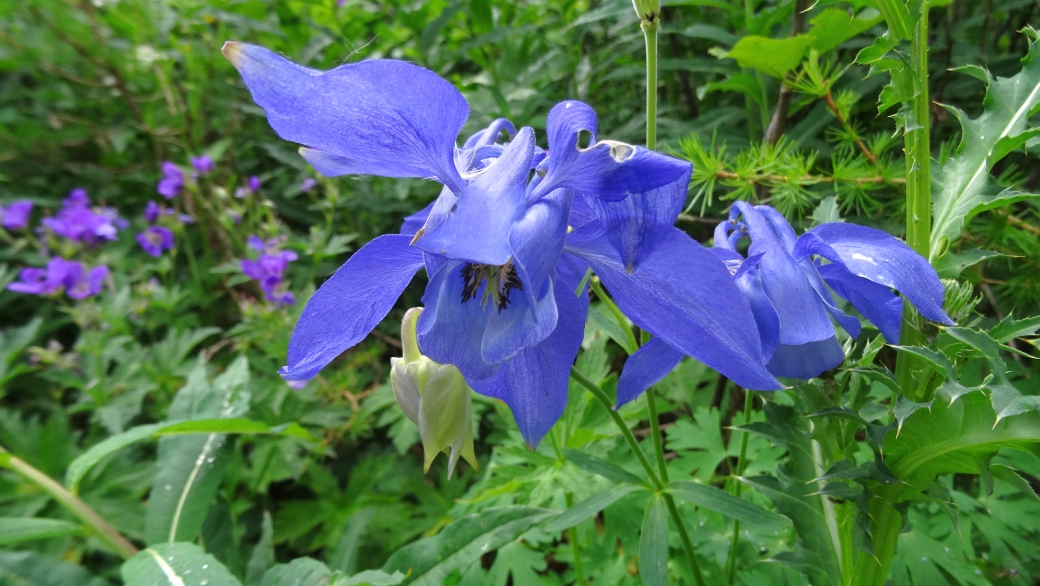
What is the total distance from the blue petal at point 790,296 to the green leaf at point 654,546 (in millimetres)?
374

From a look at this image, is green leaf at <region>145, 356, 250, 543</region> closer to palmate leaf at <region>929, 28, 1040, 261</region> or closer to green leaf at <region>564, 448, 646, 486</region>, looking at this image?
green leaf at <region>564, 448, 646, 486</region>

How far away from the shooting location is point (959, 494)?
1.10 meters

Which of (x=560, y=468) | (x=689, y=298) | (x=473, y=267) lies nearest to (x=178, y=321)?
(x=560, y=468)

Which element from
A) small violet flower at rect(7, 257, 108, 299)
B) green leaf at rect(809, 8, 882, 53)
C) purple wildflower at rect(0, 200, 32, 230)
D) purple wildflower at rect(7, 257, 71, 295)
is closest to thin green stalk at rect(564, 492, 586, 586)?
green leaf at rect(809, 8, 882, 53)

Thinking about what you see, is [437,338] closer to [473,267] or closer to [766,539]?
[473,267]

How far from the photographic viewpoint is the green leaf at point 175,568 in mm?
946

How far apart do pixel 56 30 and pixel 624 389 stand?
373 cm

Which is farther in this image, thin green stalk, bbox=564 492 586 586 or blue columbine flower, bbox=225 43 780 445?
thin green stalk, bbox=564 492 586 586

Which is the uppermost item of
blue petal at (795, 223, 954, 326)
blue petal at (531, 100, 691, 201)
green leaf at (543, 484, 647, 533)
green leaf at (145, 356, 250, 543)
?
blue petal at (531, 100, 691, 201)

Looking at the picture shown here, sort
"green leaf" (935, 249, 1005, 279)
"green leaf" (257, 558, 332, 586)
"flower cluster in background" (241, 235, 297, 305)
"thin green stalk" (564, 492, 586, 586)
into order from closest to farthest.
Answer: "green leaf" (935, 249, 1005, 279), "green leaf" (257, 558, 332, 586), "thin green stalk" (564, 492, 586, 586), "flower cluster in background" (241, 235, 297, 305)

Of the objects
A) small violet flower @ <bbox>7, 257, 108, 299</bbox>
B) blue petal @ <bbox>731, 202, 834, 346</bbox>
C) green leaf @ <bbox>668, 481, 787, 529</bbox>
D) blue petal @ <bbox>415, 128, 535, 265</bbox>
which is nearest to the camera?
blue petal @ <bbox>415, 128, 535, 265</bbox>

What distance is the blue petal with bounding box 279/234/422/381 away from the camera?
2.02 ft

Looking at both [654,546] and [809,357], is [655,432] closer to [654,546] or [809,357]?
[654,546]

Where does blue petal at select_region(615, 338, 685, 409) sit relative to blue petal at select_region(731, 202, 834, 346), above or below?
below
